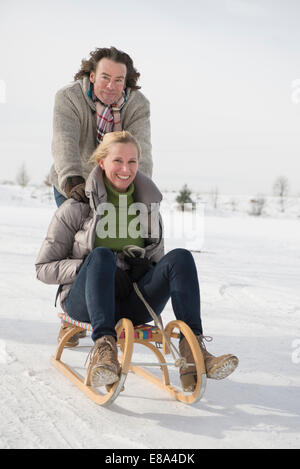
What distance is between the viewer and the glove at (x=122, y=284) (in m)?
2.35

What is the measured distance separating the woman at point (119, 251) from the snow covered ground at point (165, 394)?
24cm

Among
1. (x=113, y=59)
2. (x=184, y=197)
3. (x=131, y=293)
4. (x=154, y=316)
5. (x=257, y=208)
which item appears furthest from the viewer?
(x=257, y=208)

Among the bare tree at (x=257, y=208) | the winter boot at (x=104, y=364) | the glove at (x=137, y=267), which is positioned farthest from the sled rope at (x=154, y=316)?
the bare tree at (x=257, y=208)

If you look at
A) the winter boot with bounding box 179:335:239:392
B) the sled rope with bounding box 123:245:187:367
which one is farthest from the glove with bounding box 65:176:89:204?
the winter boot with bounding box 179:335:239:392

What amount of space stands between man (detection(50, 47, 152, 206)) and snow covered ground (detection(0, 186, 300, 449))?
927mm

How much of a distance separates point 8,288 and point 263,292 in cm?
241

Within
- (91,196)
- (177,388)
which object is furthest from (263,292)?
(91,196)

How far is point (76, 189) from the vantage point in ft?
8.18

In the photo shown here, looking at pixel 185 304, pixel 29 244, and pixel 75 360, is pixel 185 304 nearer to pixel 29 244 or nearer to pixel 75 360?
pixel 75 360

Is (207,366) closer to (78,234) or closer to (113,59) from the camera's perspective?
(78,234)

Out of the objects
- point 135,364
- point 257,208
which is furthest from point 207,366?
point 257,208

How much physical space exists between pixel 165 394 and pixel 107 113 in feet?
4.99

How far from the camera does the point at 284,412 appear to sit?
215 cm

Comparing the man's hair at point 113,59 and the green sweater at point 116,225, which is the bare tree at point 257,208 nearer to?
the man's hair at point 113,59
